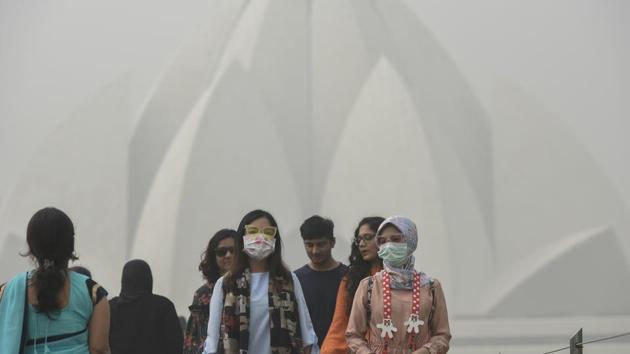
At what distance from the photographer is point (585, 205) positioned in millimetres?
9852

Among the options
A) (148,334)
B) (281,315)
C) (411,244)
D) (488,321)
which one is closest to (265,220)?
(281,315)

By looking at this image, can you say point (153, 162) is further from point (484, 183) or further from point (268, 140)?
point (484, 183)

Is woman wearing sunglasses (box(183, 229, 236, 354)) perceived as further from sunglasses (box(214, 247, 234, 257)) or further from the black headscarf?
the black headscarf

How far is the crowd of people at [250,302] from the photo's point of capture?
3.28 meters

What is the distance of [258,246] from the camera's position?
3.97 metres

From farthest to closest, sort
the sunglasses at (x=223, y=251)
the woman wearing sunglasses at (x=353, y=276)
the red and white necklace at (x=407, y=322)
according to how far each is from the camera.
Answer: the sunglasses at (x=223, y=251)
the woman wearing sunglasses at (x=353, y=276)
the red and white necklace at (x=407, y=322)

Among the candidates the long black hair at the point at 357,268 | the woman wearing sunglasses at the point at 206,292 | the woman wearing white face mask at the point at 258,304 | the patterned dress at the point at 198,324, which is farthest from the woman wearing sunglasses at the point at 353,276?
the patterned dress at the point at 198,324

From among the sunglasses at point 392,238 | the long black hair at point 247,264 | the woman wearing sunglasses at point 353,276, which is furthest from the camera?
the woman wearing sunglasses at point 353,276

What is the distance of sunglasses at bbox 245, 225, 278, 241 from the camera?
4.01m

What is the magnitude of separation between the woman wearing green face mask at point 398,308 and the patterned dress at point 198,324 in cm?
134

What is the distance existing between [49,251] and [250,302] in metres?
0.93

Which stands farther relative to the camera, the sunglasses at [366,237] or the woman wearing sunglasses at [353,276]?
the sunglasses at [366,237]

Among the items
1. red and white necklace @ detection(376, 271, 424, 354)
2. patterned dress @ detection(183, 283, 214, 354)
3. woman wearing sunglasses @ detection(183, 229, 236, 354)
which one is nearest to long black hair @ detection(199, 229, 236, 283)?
woman wearing sunglasses @ detection(183, 229, 236, 354)

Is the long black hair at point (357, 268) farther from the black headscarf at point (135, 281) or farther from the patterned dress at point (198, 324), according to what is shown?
the black headscarf at point (135, 281)
